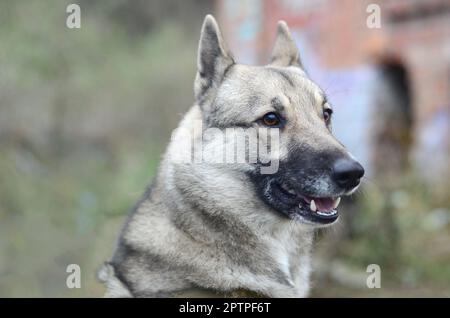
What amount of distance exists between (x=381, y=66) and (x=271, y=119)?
9996 millimetres

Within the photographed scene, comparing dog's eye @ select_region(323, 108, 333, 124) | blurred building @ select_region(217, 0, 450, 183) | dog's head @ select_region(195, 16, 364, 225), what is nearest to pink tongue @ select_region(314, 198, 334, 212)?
dog's head @ select_region(195, 16, 364, 225)

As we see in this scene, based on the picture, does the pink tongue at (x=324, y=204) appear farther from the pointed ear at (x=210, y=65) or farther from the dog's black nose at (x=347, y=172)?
the pointed ear at (x=210, y=65)

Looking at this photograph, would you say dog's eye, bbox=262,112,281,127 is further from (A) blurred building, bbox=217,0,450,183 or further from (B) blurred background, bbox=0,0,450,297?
(A) blurred building, bbox=217,0,450,183

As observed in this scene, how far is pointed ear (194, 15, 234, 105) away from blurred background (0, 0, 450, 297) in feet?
9.94

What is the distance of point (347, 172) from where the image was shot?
4211mm

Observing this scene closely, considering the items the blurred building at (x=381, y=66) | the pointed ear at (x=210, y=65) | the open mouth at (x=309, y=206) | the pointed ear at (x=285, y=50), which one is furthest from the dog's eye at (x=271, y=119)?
the blurred building at (x=381, y=66)

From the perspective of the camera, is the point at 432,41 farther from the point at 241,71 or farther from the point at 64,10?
the point at 241,71

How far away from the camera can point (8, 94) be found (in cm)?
1188

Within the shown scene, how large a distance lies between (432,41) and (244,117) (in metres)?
9.33

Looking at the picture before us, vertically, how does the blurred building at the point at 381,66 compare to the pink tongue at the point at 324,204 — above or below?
above

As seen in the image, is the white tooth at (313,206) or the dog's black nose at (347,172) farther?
the white tooth at (313,206)

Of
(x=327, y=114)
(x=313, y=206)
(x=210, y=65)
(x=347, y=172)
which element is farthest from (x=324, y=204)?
(x=210, y=65)

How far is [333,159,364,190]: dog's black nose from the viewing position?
4203mm

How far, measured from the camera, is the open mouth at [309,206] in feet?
14.5
